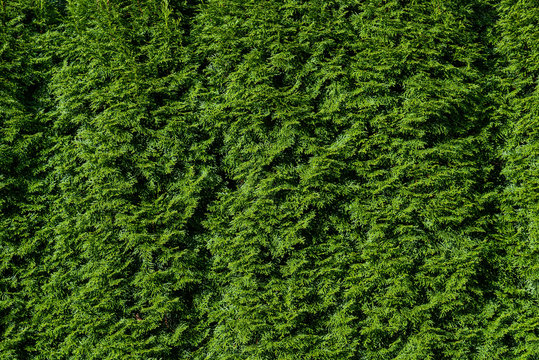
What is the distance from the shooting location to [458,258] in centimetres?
371

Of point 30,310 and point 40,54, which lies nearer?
point 30,310

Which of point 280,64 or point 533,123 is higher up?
point 280,64

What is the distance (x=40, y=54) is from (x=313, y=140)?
3223 millimetres

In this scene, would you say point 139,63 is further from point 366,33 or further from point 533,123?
point 533,123

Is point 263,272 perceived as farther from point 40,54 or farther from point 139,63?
point 40,54

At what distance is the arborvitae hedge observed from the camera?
3732 mm

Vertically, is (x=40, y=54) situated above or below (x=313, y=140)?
above

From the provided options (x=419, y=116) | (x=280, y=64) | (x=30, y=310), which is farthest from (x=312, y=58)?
(x=30, y=310)

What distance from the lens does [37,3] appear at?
4.19m

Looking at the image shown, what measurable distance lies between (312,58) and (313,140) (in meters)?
0.90

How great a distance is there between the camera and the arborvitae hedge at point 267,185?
147 inches

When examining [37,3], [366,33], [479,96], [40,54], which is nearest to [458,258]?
[479,96]

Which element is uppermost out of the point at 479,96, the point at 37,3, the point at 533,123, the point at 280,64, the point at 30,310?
the point at 37,3

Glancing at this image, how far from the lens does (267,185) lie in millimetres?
3809
